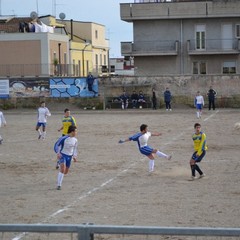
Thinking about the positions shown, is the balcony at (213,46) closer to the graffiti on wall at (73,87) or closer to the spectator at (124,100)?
the spectator at (124,100)

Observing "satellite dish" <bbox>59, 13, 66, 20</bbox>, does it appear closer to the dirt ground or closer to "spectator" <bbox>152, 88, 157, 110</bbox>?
"spectator" <bbox>152, 88, 157, 110</bbox>

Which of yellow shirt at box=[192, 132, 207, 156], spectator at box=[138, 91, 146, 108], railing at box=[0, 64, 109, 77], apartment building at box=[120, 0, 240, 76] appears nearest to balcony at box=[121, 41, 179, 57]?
apartment building at box=[120, 0, 240, 76]

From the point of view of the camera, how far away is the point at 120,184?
52.4ft

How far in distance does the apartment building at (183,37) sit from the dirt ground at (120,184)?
26013 mm

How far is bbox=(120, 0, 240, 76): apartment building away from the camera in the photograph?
5453 centimetres

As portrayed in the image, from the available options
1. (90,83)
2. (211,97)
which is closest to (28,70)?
(90,83)

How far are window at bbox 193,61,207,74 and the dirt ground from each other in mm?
26150

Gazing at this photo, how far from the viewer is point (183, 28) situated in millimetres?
55906

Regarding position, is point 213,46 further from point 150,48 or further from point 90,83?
point 90,83

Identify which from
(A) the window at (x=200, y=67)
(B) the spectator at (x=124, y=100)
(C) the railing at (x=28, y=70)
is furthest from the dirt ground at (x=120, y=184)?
(C) the railing at (x=28, y=70)

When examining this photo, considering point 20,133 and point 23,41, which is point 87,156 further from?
point 23,41

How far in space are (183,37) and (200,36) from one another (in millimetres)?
1498

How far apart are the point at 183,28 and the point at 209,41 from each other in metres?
2.56

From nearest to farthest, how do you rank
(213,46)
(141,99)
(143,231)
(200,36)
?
1. (143,231)
2. (141,99)
3. (213,46)
4. (200,36)
